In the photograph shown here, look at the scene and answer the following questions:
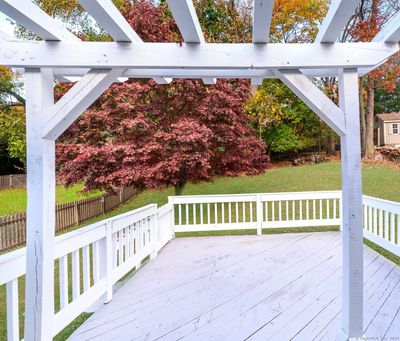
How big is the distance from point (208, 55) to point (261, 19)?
486 mm

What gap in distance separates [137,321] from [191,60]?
2183 mm

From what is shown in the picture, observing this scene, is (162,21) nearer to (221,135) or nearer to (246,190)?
(221,135)

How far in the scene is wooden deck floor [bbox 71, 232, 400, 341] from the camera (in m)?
2.64

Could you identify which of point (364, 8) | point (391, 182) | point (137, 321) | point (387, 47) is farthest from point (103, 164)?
point (364, 8)

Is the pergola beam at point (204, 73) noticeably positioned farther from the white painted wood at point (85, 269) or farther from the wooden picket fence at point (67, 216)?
the wooden picket fence at point (67, 216)

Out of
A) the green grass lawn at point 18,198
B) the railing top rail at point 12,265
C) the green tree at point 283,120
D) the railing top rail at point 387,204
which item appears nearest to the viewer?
the railing top rail at point 12,265

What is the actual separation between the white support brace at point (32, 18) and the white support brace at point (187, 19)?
747mm

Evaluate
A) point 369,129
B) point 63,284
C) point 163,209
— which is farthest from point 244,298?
point 369,129

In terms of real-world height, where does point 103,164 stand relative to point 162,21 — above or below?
below

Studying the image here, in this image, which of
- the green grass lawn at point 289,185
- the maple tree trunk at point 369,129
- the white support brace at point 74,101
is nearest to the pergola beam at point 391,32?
the white support brace at point 74,101

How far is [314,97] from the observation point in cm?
223

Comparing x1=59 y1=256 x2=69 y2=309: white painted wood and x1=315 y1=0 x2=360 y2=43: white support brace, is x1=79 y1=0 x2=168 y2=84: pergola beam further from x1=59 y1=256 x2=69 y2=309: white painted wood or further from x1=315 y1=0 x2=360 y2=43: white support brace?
x1=59 y1=256 x2=69 y2=309: white painted wood

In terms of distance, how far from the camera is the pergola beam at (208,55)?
6.97ft

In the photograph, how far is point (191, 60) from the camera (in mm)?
2193
